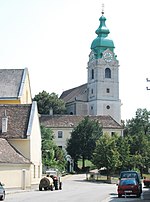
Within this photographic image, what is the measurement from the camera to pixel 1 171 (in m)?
47.1

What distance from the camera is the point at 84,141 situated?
96.4m

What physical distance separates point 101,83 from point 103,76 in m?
2.32

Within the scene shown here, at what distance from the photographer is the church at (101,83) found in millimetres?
136500

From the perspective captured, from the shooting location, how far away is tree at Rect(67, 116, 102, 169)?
96.0 meters

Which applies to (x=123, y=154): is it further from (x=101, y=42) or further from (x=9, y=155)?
(x=101, y=42)

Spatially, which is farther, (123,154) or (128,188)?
(123,154)

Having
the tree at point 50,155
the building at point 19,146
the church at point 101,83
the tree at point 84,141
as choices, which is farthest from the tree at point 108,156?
the church at point 101,83

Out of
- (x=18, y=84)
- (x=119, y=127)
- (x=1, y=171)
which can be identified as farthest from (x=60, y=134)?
(x=1, y=171)

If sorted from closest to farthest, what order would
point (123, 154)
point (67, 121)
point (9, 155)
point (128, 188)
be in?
point (128, 188) < point (9, 155) < point (123, 154) < point (67, 121)

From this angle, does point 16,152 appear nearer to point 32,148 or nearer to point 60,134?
point 32,148

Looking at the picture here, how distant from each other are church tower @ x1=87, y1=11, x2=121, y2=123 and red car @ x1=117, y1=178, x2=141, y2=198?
96158mm

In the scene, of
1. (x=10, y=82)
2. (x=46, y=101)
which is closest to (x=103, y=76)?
(x=46, y=101)

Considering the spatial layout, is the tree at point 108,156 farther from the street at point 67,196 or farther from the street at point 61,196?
the street at point 67,196

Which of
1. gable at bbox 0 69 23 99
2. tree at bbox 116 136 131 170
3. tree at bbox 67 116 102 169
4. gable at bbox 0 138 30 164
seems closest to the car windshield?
gable at bbox 0 138 30 164
